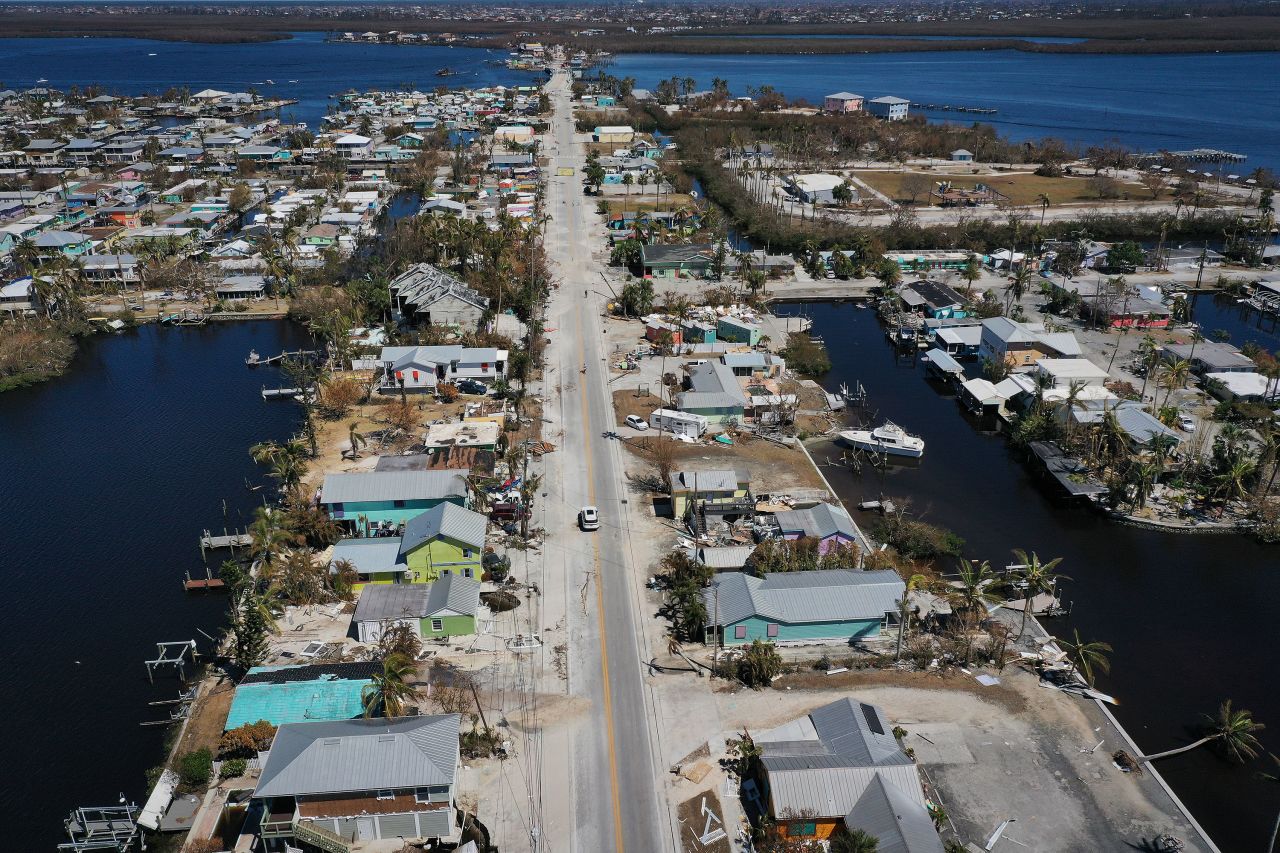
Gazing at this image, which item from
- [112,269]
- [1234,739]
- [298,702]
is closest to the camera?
[298,702]

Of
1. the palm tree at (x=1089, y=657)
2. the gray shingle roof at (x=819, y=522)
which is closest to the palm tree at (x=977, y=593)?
the palm tree at (x=1089, y=657)

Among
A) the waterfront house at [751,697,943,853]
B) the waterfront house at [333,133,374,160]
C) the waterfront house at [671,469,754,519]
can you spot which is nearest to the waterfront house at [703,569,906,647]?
the waterfront house at [751,697,943,853]

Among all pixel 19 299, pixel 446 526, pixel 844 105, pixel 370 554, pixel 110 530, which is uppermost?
pixel 844 105

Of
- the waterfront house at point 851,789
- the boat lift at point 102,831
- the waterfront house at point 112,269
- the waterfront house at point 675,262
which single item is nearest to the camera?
the waterfront house at point 851,789

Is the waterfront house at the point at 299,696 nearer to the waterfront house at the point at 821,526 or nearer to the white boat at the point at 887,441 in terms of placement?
the waterfront house at the point at 821,526

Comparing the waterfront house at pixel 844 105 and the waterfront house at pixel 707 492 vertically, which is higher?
the waterfront house at pixel 844 105

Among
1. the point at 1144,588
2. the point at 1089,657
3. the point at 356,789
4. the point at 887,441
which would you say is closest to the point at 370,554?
the point at 356,789

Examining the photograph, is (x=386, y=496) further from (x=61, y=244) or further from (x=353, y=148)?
(x=353, y=148)

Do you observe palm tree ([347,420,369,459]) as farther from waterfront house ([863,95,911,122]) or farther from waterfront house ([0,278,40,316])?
waterfront house ([863,95,911,122])
